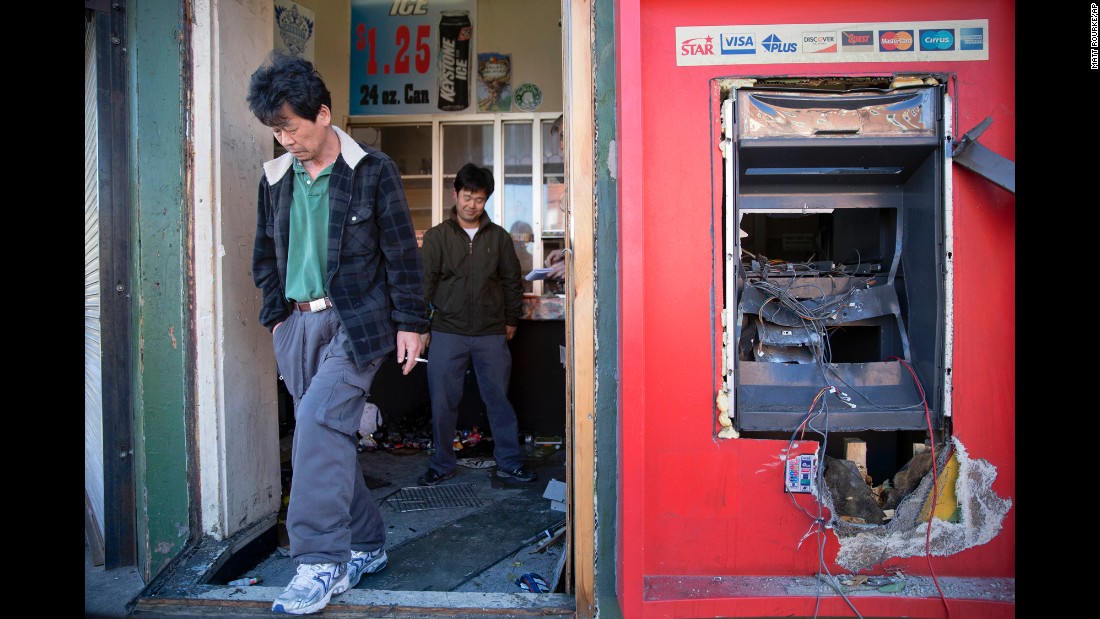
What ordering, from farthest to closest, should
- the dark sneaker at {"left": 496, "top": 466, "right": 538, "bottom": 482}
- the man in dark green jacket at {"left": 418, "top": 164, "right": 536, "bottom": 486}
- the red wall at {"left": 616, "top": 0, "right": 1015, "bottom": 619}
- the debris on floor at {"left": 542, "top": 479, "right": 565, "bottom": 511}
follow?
the man in dark green jacket at {"left": 418, "top": 164, "right": 536, "bottom": 486} → the dark sneaker at {"left": 496, "top": 466, "right": 538, "bottom": 482} → the debris on floor at {"left": 542, "top": 479, "right": 565, "bottom": 511} → the red wall at {"left": 616, "top": 0, "right": 1015, "bottom": 619}

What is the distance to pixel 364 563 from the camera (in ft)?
7.85

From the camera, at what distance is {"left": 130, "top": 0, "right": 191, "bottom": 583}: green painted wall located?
2.32 m

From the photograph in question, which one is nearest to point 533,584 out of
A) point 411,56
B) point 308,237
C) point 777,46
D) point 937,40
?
point 308,237

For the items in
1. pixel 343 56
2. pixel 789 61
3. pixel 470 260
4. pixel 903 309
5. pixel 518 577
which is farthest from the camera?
pixel 343 56

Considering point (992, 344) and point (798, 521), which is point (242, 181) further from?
point (992, 344)

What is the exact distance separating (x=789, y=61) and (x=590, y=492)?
1665mm

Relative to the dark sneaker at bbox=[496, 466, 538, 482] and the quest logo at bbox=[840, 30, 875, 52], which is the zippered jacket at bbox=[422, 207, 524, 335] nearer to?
the dark sneaker at bbox=[496, 466, 538, 482]

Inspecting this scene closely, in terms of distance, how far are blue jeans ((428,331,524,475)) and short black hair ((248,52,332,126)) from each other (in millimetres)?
1970

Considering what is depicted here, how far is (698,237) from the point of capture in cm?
206

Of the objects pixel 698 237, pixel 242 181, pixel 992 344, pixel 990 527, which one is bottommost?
pixel 990 527

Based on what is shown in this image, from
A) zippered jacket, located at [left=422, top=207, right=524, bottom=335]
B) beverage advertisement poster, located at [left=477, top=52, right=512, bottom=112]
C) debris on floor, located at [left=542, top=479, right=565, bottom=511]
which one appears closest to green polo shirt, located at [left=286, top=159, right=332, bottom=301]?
zippered jacket, located at [left=422, top=207, right=524, bottom=335]

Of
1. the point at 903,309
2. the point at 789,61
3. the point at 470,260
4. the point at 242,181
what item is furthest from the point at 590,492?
the point at 470,260

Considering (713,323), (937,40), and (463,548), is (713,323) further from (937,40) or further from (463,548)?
(463,548)

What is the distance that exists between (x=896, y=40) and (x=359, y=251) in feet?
6.73
